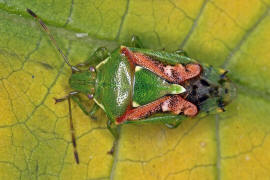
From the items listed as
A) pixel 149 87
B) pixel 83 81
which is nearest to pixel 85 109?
pixel 83 81

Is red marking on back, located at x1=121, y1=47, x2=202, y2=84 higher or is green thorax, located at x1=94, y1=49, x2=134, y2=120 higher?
red marking on back, located at x1=121, y1=47, x2=202, y2=84

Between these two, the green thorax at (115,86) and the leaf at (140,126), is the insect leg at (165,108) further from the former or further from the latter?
the leaf at (140,126)

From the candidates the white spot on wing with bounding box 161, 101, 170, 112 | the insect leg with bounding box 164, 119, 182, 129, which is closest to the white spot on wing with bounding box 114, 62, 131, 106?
the white spot on wing with bounding box 161, 101, 170, 112

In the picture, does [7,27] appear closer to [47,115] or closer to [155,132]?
[47,115]

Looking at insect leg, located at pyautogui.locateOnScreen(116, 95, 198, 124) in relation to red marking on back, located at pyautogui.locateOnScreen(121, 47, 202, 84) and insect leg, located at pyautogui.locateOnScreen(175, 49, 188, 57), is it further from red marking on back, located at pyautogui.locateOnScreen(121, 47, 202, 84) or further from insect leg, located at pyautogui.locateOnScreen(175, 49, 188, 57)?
insect leg, located at pyautogui.locateOnScreen(175, 49, 188, 57)

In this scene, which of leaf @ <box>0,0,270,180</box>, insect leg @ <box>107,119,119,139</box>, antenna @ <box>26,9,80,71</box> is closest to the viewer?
antenna @ <box>26,9,80,71</box>

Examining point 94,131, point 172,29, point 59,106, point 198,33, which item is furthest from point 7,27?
point 198,33
